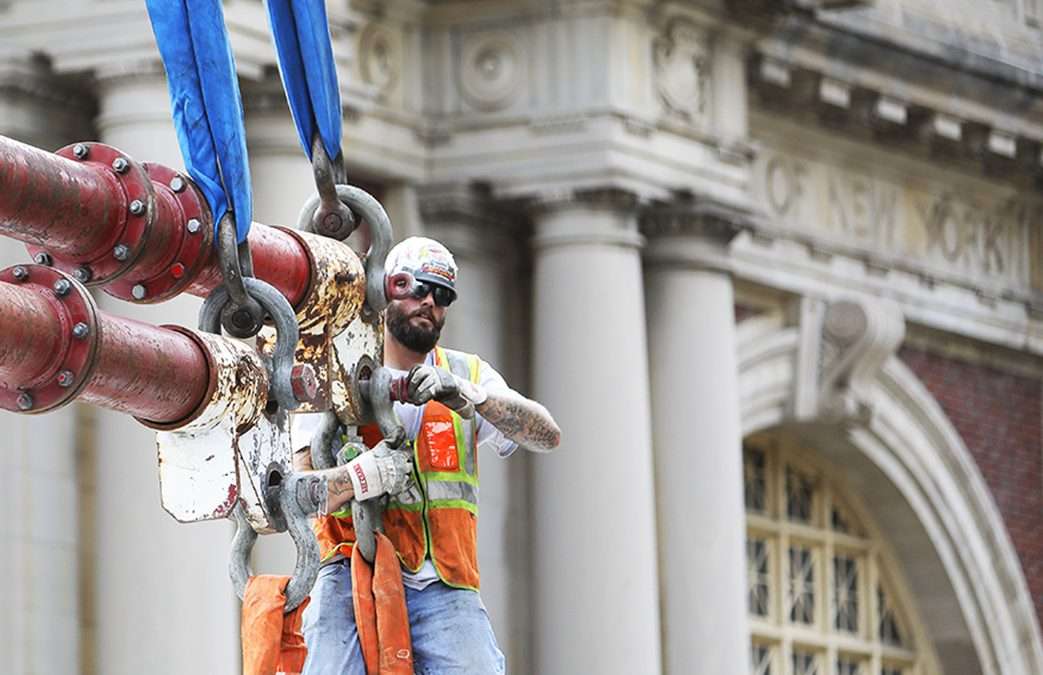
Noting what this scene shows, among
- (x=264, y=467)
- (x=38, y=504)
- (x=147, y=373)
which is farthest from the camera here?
(x=38, y=504)

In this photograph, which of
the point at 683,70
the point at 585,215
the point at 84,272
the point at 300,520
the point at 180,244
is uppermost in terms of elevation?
the point at 683,70

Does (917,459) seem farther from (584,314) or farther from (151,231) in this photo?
(151,231)

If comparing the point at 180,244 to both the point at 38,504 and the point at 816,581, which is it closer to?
the point at 38,504

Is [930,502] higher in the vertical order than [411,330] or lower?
higher

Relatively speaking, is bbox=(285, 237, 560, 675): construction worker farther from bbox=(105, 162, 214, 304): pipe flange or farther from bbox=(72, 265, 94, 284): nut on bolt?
bbox=(72, 265, 94, 284): nut on bolt

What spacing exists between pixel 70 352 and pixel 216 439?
807mm

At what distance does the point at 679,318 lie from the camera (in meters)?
20.9

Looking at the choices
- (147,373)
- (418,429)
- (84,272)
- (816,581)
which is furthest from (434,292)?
(816,581)

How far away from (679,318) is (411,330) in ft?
40.6

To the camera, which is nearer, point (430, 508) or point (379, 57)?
point (430, 508)

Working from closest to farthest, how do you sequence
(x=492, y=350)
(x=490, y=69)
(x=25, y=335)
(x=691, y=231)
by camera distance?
(x=25, y=335)
(x=490, y=69)
(x=492, y=350)
(x=691, y=231)

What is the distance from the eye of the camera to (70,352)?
6734 mm

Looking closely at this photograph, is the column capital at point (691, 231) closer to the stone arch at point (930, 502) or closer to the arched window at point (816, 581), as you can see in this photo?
the stone arch at point (930, 502)

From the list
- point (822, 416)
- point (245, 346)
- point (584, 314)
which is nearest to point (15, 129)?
point (584, 314)
